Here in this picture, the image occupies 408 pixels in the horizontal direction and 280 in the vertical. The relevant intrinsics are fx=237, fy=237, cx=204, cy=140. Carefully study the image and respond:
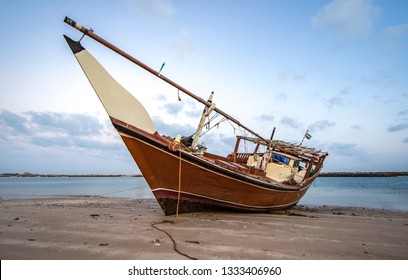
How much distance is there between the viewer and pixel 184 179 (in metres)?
8.07

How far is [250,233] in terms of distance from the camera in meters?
5.89

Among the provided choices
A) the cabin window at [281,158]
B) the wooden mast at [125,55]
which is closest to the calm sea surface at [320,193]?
the cabin window at [281,158]

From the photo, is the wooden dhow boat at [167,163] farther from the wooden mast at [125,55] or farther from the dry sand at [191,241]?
the dry sand at [191,241]

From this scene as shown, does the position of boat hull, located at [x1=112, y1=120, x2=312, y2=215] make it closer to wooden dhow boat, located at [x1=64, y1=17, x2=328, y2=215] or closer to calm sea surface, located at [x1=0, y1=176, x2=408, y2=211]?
wooden dhow boat, located at [x1=64, y1=17, x2=328, y2=215]

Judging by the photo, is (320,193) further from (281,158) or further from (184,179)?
(184,179)

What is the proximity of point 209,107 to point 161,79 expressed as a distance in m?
2.56

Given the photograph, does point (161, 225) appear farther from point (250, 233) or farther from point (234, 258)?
point (234, 258)

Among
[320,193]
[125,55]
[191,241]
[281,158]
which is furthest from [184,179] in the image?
[320,193]

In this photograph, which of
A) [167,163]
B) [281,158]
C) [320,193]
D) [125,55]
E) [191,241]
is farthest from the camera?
[320,193]

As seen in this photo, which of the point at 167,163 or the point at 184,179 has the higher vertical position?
the point at 167,163

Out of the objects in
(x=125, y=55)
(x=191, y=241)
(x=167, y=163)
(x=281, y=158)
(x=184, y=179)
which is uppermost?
(x=125, y=55)

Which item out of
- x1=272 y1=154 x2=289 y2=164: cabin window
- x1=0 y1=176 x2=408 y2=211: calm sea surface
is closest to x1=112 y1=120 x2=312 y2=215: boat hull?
x1=272 y1=154 x2=289 y2=164: cabin window

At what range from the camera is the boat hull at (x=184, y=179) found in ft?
24.6

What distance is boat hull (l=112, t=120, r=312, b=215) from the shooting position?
295 inches
